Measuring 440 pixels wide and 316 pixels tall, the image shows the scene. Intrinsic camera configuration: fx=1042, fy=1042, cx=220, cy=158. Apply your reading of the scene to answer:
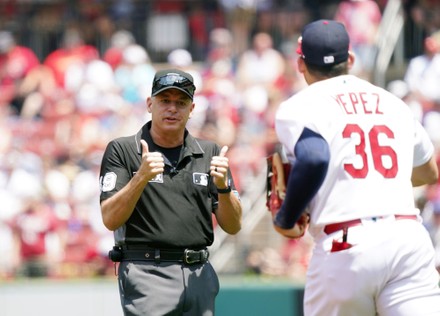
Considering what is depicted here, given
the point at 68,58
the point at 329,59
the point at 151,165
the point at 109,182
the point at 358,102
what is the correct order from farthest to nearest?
the point at 68,58 < the point at 109,182 < the point at 151,165 < the point at 329,59 < the point at 358,102

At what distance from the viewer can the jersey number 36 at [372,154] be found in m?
5.14

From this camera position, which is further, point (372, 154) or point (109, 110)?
point (109, 110)

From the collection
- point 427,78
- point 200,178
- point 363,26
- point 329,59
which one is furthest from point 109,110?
point 329,59

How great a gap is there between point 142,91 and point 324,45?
999 centimetres

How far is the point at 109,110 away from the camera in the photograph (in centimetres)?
1495

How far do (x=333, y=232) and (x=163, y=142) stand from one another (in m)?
1.51

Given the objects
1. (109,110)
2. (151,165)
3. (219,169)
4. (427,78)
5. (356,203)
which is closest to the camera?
(356,203)

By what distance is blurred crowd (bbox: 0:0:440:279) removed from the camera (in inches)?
501

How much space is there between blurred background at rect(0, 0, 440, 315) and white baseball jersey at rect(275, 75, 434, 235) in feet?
19.0

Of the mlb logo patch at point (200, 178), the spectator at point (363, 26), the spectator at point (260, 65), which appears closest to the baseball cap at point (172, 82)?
the mlb logo patch at point (200, 178)

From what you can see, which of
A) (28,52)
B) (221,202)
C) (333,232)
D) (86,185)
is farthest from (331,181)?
(28,52)

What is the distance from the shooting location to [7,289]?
10.8 m

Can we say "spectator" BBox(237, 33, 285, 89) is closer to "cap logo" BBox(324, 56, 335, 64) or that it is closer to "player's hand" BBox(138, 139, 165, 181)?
"player's hand" BBox(138, 139, 165, 181)

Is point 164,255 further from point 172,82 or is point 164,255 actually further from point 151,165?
point 172,82
